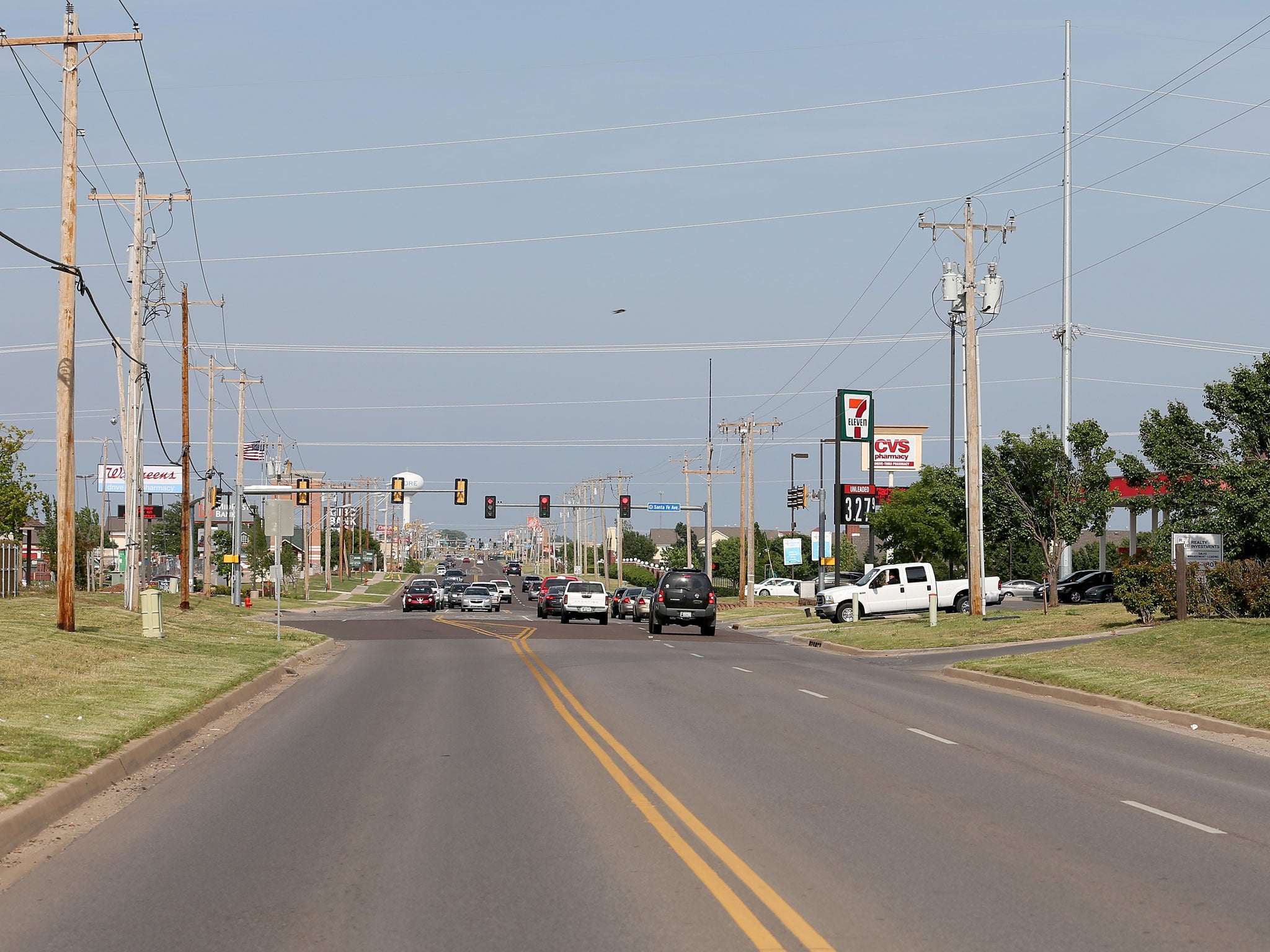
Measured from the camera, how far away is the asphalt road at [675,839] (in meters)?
7.23

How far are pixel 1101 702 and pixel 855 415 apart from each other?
46551 mm

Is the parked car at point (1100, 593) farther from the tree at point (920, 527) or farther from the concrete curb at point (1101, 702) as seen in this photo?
the concrete curb at point (1101, 702)

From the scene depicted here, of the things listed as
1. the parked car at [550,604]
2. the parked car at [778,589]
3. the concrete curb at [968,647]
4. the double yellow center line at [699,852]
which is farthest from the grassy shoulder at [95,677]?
the parked car at [778,589]

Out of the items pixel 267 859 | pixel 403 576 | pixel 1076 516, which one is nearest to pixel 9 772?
pixel 267 859

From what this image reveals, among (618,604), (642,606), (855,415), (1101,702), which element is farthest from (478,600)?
(1101,702)

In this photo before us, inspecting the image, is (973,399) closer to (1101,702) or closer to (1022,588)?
(1101,702)

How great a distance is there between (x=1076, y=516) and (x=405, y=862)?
35.4m

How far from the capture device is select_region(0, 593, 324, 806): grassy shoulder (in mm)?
13016

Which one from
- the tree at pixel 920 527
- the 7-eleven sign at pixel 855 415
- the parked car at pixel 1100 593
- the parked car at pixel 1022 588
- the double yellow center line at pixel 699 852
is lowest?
the parked car at pixel 1022 588

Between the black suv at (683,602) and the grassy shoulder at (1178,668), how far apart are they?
55.8 ft

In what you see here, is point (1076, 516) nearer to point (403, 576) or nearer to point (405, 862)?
point (405, 862)

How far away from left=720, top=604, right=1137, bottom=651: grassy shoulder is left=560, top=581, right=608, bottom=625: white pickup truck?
1257 centimetres

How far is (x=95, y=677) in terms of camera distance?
67.9 feet

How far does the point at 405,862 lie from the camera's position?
890 centimetres
